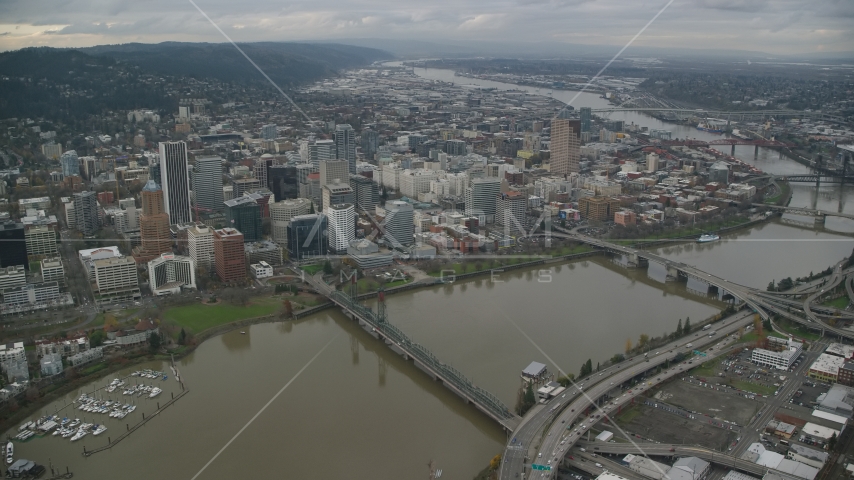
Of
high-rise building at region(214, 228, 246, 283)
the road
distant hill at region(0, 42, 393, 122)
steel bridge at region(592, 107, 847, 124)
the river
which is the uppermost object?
distant hill at region(0, 42, 393, 122)

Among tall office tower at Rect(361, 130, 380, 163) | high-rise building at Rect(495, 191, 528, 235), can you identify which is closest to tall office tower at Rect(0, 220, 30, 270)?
high-rise building at Rect(495, 191, 528, 235)

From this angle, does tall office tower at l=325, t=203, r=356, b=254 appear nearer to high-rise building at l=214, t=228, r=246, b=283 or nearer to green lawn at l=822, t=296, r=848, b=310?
high-rise building at l=214, t=228, r=246, b=283

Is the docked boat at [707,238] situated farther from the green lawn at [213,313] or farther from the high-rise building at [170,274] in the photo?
the high-rise building at [170,274]

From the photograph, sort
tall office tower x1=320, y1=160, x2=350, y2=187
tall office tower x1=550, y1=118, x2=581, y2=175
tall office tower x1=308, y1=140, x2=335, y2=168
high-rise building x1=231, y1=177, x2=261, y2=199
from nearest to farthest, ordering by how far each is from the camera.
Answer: high-rise building x1=231, y1=177, x2=261, y2=199 → tall office tower x1=320, y1=160, x2=350, y2=187 → tall office tower x1=308, y1=140, x2=335, y2=168 → tall office tower x1=550, y1=118, x2=581, y2=175

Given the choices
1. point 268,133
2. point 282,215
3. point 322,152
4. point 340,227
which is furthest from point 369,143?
point 340,227

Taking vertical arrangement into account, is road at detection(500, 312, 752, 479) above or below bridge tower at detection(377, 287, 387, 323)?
below

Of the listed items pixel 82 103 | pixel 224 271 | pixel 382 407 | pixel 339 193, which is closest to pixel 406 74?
pixel 82 103
